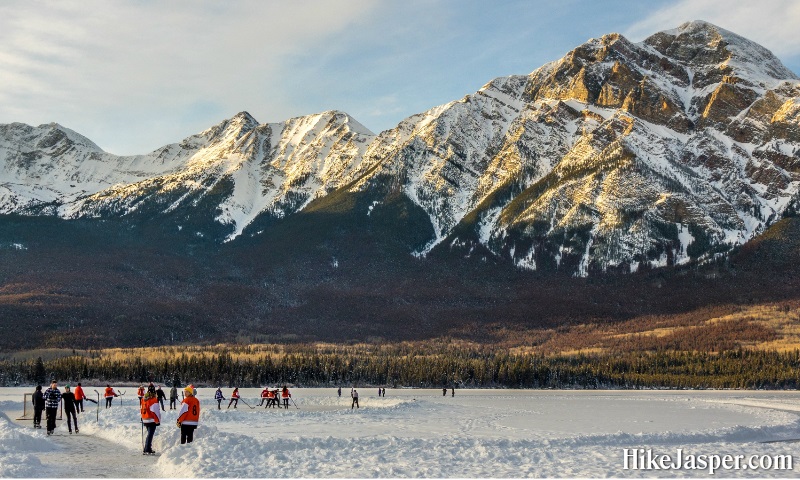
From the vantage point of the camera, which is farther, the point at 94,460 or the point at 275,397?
the point at 275,397

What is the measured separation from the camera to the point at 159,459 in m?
35.3

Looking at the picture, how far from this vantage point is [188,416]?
36.8 meters

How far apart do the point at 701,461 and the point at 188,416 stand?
23.5 meters

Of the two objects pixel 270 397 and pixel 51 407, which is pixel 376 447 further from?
pixel 270 397

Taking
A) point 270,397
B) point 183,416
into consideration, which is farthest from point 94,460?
point 270,397

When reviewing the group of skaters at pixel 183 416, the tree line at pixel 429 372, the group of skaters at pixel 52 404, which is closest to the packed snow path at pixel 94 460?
the group of skaters at pixel 52 404

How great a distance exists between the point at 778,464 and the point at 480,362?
136 m

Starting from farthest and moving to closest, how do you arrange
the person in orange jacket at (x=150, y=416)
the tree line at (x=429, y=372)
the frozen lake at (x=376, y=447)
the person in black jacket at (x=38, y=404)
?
the tree line at (x=429, y=372) → the person in black jacket at (x=38, y=404) → the person in orange jacket at (x=150, y=416) → the frozen lake at (x=376, y=447)

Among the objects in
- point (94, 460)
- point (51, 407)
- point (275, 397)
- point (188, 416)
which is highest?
point (188, 416)

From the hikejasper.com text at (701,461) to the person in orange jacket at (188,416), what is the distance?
19.2 metres

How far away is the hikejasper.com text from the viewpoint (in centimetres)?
3559

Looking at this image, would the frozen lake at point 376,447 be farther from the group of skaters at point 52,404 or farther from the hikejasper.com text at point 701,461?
the group of skaters at point 52,404

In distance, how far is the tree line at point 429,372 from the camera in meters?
146

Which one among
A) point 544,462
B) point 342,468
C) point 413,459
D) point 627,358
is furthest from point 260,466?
point 627,358
